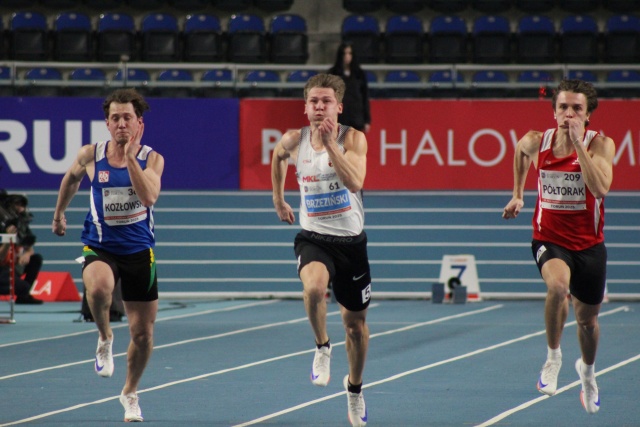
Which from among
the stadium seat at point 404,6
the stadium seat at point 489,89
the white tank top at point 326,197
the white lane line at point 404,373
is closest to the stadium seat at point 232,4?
the stadium seat at point 404,6

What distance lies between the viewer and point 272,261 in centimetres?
1808

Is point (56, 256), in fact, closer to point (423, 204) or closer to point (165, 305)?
point (165, 305)

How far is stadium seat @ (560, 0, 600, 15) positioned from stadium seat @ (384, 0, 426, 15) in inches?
A: 105

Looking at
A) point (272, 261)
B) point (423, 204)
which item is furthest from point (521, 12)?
point (272, 261)

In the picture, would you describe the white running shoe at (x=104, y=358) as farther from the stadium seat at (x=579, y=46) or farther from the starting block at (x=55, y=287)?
the stadium seat at (x=579, y=46)

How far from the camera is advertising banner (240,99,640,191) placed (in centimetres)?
1722

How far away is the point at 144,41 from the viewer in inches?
773

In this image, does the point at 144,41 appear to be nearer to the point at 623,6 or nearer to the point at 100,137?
the point at 100,137

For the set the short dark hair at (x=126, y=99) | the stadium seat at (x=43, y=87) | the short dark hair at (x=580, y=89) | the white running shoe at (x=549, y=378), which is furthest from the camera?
the stadium seat at (x=43, y=87)

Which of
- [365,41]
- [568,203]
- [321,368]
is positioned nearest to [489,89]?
[365,41]

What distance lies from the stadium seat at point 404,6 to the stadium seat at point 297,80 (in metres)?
3.00

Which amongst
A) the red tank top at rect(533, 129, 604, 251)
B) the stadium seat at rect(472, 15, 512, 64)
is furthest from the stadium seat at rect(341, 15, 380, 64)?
the red tank top at rect(533, 129, 604, 251)

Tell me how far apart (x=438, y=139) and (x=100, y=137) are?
5296mm

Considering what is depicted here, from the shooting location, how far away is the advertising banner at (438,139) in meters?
17.2
